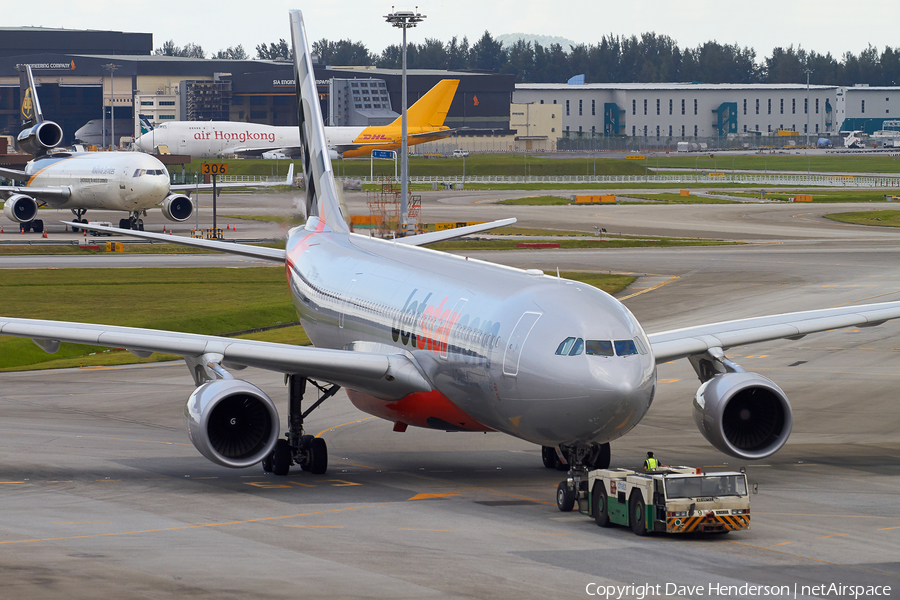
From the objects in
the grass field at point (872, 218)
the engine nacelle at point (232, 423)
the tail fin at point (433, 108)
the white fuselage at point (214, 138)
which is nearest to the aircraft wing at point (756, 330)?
the engine nacelle at point (232, 423)

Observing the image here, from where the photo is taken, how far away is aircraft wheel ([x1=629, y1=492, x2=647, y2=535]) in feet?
73.2

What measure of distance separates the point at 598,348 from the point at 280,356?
8122mm

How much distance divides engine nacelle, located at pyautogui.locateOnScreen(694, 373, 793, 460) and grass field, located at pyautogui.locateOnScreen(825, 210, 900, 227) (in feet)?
301

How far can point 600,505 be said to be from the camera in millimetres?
23531

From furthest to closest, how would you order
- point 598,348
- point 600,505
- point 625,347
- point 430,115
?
1. point 430,115
2. point 600,505
3. point 625,347
4. point 598,348

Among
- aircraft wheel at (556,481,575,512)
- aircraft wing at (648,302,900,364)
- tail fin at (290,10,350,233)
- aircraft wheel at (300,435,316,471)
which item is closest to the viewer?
aircraft wheel at (556,481,575,512)

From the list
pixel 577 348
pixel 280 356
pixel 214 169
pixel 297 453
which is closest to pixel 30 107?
pixel 214 169

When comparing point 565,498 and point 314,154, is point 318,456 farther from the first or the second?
point 314,154

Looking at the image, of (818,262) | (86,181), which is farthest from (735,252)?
(86,181)

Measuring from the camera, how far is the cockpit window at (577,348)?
2311 cm

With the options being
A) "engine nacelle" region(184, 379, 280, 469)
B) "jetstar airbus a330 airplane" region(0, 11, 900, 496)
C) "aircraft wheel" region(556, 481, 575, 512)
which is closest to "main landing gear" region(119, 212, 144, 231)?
"jetstar airbus a330 airplane" region(0, 11, 900, 496)

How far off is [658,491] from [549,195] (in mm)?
136302

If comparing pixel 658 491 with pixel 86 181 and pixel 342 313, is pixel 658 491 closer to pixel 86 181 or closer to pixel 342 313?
pixel 342 313

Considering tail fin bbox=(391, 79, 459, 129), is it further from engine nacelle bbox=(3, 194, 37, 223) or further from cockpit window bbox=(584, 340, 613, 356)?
cockpit window bbox=(584, 340, 613, 356)
